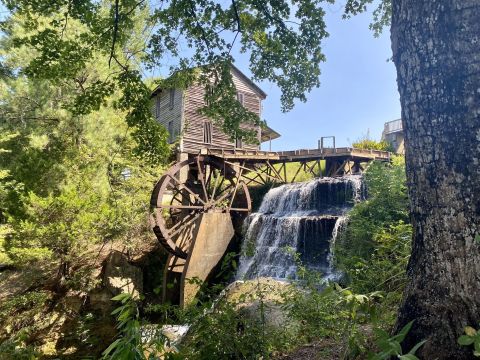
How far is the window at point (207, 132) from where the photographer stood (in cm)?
2092

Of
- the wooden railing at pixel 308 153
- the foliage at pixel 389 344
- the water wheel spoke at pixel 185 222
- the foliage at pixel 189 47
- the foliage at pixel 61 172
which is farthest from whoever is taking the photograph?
the wooden railing at pixel 308 153

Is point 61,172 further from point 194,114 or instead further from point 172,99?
point 172,99

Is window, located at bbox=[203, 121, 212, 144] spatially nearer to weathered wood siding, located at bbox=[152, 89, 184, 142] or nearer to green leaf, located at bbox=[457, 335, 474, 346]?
weathered wood siding, located at bbox=[152, 89, 184, 142]

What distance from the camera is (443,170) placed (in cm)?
171

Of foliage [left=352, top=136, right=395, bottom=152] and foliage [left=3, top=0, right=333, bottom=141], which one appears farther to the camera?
foliage [left=352, top=136, right=395, bottom=152]

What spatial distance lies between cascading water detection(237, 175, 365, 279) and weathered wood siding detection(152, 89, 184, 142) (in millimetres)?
8323

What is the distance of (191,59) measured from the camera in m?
5.41

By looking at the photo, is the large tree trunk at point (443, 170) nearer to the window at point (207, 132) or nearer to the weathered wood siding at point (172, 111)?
the weathered wood siding at point (172, 111)

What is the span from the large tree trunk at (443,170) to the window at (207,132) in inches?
761

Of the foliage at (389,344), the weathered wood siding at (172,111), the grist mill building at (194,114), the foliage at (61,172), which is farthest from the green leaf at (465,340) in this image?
the weathered wood siding at (172,111)

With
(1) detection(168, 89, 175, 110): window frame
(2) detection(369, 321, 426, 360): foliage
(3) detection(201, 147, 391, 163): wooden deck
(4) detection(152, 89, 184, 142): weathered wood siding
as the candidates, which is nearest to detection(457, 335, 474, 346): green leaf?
(2) detection(369, 321, 426, 360): foliage

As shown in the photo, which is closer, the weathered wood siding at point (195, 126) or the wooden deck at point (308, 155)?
the wooden deck at point (308, 155)

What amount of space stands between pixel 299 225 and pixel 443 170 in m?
9.06

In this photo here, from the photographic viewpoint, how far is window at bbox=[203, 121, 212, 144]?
20.9m
